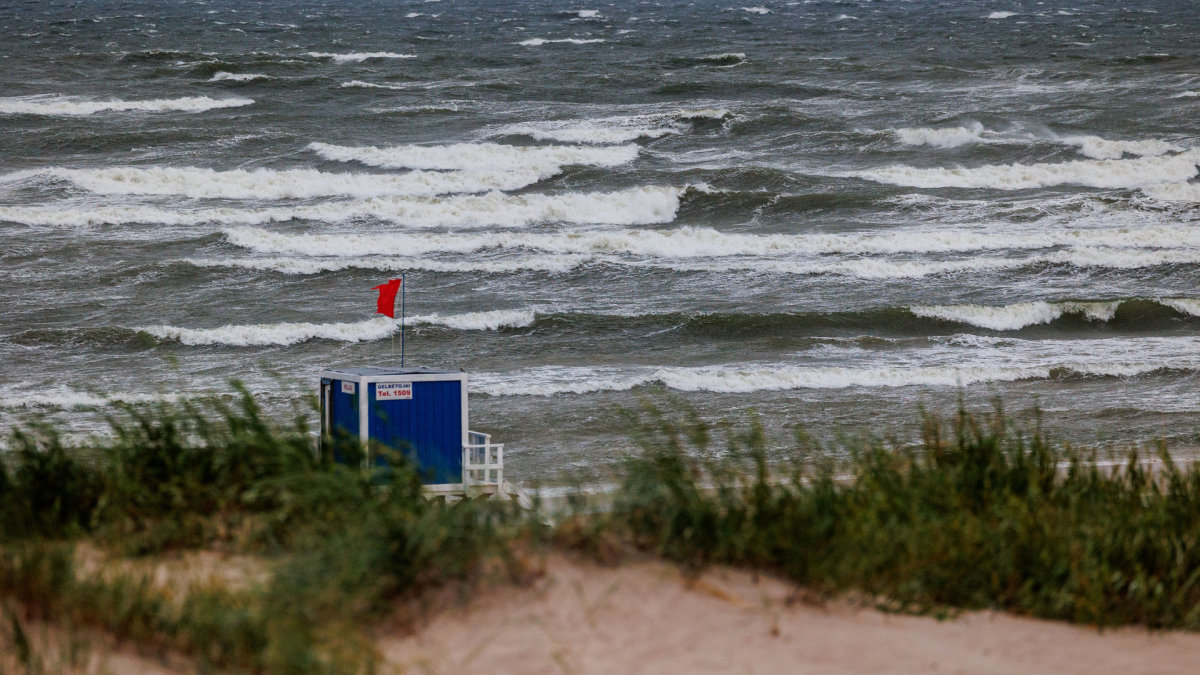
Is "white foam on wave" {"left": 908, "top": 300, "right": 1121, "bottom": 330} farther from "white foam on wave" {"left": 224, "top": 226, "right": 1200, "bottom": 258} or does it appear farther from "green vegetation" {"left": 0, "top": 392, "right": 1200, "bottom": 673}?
"green vegetation" {"left": 0, "top": 392, "right": 1200, "bottom": 673}

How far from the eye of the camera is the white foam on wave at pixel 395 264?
2328 cm

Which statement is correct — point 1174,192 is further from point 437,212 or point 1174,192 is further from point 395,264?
point 395,264

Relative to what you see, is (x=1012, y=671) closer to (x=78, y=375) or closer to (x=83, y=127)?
(x=78, y=375)

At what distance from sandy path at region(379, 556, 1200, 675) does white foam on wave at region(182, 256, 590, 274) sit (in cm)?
1895

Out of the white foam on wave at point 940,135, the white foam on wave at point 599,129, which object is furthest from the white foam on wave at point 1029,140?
the white foam on wave at point 599,129

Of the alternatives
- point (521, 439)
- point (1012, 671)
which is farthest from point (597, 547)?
point (521, 439)

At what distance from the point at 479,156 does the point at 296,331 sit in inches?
595

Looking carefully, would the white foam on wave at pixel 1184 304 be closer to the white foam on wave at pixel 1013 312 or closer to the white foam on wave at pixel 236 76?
the white foam on wave at pixel 1013 312

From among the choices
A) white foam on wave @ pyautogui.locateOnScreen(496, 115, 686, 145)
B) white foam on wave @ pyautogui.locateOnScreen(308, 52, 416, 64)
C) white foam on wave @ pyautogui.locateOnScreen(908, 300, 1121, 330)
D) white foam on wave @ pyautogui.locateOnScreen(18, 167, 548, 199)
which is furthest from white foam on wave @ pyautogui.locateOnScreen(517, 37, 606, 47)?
white foam on wave @ pyautogui.locateOnScreen(908, 300, 1121, 330)

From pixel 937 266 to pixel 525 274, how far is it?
8.39 meters

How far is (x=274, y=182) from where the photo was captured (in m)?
30.5

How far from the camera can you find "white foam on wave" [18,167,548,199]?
2983cm

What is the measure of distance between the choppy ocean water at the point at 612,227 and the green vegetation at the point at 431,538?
1686 millimetres

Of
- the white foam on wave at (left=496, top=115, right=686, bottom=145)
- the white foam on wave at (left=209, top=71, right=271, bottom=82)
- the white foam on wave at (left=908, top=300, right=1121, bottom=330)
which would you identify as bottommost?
the white foam on wave at (left=908, top=300, right=1121, bottom=330)
